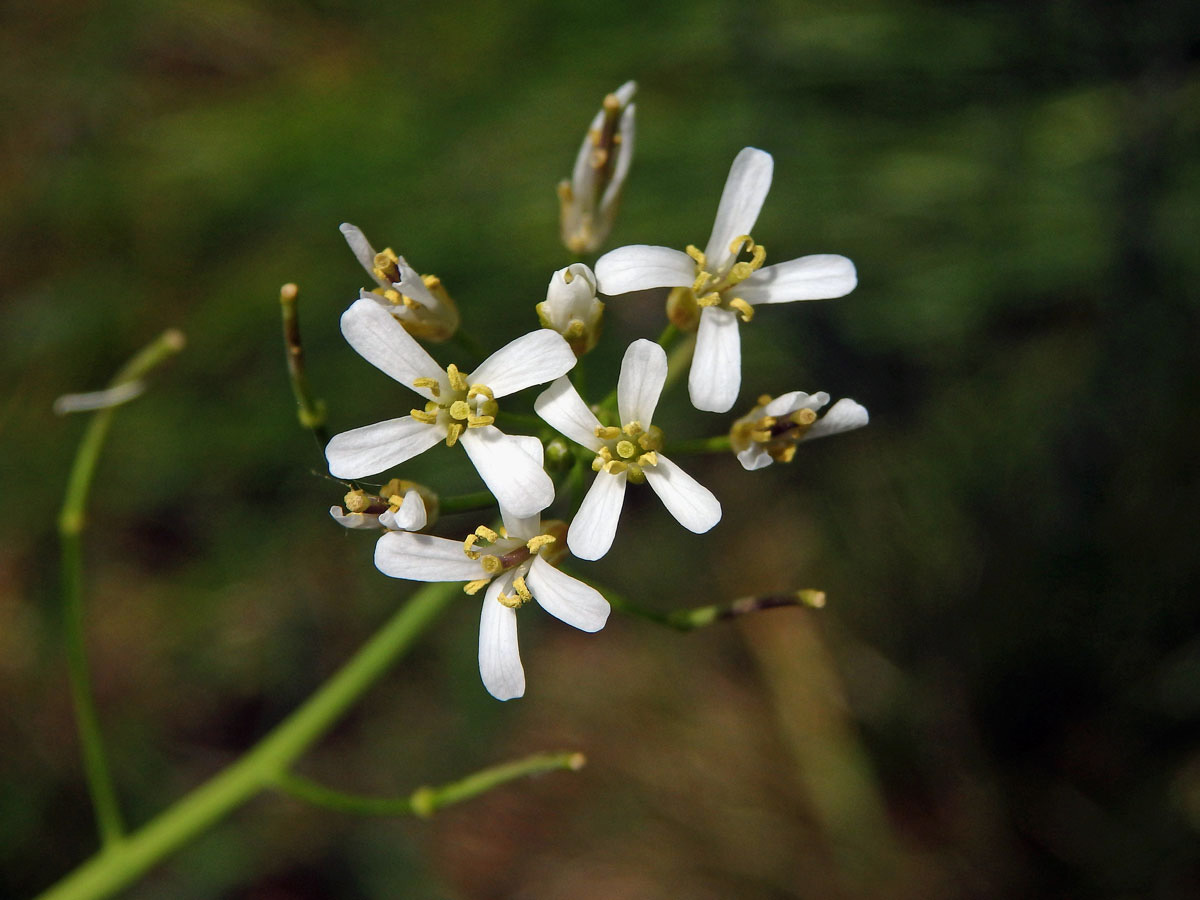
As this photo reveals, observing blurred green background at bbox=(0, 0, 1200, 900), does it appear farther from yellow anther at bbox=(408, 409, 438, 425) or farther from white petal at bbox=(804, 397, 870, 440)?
yellow anther at bbox=(408, 409, 438, 425)

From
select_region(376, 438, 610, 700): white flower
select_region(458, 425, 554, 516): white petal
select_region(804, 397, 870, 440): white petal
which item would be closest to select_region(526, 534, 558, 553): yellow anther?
select_region(376, 438, 610, 700): white flower

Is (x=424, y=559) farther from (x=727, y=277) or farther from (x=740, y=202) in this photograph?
(x=740, y=202)

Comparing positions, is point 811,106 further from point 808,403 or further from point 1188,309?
point 808,403

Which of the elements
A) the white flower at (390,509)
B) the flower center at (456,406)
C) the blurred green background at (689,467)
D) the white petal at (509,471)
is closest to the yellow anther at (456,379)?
the flower center at (456,406)

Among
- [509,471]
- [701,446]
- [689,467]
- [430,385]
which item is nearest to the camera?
[509,471]

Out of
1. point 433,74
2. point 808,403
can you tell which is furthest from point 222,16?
point 808,403

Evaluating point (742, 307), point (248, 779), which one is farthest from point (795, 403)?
point (248, 779)
